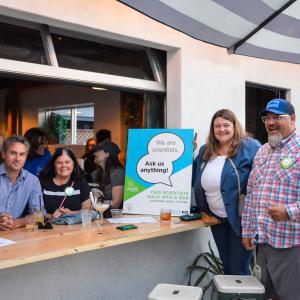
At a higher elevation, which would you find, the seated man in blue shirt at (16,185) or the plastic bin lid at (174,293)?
the seated man in blue shirt at (16,185)

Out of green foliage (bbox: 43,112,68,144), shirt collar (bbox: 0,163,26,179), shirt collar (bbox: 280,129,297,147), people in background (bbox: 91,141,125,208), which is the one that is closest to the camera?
shirt collar (bbox: 280,129,297,147)

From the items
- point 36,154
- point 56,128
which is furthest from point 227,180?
point 56,128

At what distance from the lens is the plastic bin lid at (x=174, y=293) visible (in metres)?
2.25

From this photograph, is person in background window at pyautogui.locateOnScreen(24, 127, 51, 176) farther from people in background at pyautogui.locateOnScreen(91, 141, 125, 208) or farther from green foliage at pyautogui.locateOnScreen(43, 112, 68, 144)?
green foliage at pyautogui.locateOnScreen(43, 112, 68, 144)

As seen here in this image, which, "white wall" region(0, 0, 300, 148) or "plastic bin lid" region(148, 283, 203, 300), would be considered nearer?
"plastic bin lid" region(148, 283, 203, 300)

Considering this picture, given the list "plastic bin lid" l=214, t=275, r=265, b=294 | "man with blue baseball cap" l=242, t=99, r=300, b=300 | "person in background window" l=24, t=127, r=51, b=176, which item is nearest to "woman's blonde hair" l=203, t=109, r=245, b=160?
"man with blue baseball cap" l=242, t=99, r=300, b=300

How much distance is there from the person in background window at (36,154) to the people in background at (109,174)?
0.84 metres

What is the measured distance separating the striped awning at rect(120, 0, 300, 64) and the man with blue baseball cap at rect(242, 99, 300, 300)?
0.87m

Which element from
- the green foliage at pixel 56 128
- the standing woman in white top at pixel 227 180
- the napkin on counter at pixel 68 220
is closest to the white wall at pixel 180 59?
the standing woman in white top at pixel 227 180

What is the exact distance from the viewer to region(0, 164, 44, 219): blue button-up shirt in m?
2.81

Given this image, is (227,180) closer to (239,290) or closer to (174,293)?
(239,290)

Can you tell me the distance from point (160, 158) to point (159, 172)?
0.12 metres

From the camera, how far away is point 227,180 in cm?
308

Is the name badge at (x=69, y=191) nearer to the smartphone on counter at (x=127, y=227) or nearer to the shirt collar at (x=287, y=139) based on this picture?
the smartphone on counter at (x=127, y=227)
